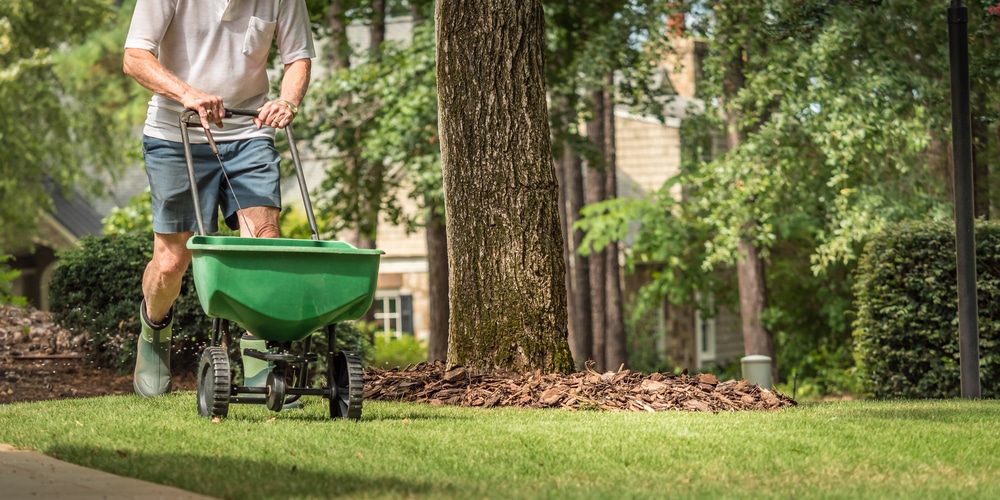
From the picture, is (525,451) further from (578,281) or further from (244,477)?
(578,281)

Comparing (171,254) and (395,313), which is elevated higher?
(171,254)

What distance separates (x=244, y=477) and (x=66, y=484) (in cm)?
54

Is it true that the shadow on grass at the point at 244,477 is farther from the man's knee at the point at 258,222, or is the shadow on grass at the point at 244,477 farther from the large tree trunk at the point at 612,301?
the large tree trunk at the point at 612,301

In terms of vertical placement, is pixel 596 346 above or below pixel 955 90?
below

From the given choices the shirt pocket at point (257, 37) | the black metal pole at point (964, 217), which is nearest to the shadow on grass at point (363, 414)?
the shirt pocket at point (257, 37)

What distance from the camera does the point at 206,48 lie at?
547 centimetres

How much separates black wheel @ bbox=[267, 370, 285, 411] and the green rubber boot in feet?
3.93

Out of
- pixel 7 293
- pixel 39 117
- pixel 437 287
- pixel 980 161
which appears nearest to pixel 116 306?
pixel 7 293

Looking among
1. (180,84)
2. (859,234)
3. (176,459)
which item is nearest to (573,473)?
(176,459)

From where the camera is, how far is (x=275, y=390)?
15.9ft

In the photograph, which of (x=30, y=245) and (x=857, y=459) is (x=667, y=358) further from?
(x=857, y=459)

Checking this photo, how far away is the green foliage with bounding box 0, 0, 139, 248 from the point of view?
22.5 metres

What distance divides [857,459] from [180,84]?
10.5 ft

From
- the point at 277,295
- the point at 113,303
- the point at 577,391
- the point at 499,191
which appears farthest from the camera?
the point at 113,303
